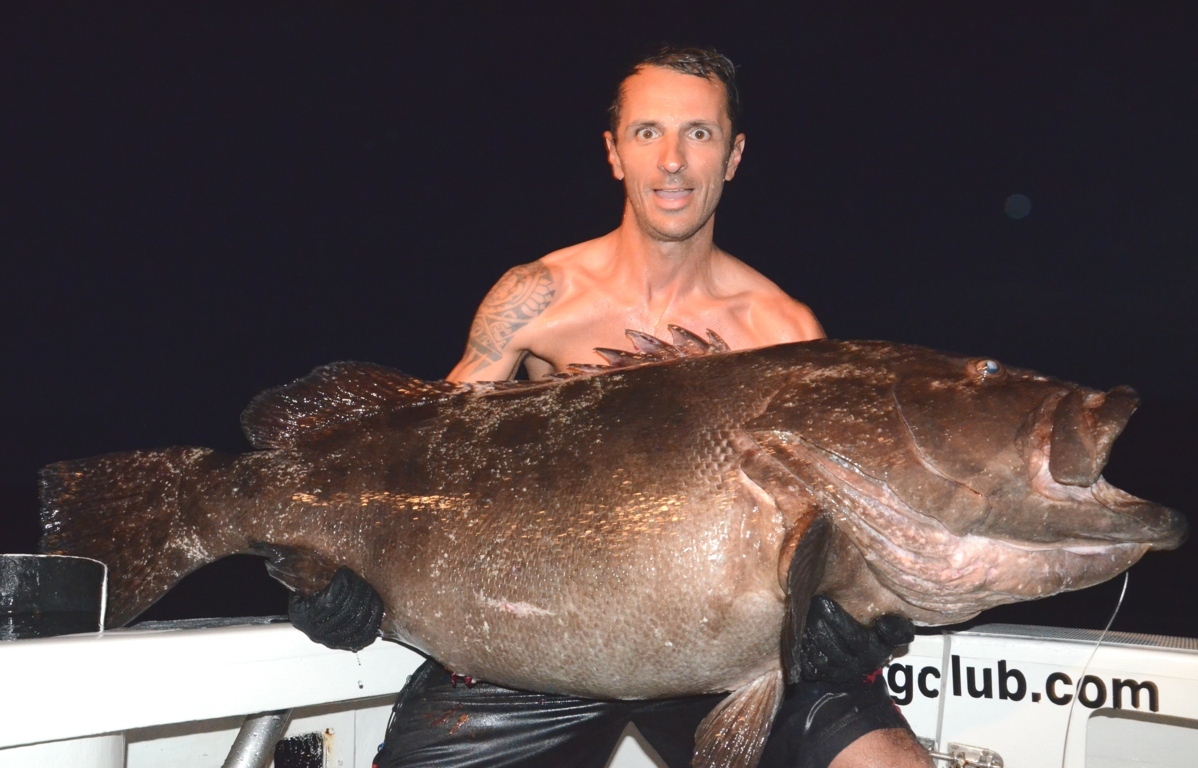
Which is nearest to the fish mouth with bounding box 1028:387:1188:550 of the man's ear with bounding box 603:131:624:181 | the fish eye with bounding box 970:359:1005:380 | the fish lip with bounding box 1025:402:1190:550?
the fish lip with bounding box 1025:402:1190:550

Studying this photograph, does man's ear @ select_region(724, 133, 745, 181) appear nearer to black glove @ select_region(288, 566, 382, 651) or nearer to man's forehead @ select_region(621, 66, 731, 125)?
man's forehead @ select_region(621, 66, 731, 125)

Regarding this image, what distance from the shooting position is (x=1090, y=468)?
238 centimetres

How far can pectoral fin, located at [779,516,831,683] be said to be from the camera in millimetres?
2350

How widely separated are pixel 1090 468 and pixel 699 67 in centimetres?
241

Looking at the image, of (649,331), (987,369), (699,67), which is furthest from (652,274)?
(987,369)

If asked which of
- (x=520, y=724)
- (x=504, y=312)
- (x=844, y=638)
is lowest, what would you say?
(x=520, y=724)

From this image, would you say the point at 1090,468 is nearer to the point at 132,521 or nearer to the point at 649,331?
the point at 649,331

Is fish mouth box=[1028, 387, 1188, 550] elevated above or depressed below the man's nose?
below

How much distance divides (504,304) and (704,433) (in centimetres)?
187

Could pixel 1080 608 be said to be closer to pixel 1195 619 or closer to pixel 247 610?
pixel 1195 619

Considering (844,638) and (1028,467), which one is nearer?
(1028,467)

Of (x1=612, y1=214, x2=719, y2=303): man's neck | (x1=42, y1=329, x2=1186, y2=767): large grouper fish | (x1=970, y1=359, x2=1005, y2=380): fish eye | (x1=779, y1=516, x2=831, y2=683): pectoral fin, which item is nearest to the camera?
(x1=779, y1=516, x2=831, y2=683): pectoral fin

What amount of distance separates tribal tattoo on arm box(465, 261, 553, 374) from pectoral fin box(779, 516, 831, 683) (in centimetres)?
206

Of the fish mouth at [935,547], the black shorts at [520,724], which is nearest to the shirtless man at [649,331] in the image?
the black shorts at [520,724]
